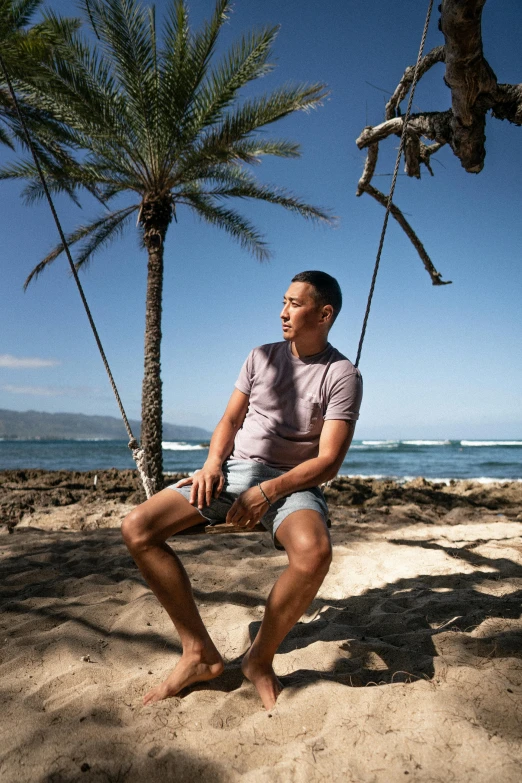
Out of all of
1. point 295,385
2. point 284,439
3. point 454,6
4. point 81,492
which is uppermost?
point 454,6

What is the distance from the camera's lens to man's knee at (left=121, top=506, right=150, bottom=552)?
2012mm

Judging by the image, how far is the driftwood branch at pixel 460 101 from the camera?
2.26 meters

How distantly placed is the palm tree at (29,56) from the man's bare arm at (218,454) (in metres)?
5.69

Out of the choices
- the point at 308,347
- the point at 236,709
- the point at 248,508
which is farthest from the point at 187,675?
the point at 308,347

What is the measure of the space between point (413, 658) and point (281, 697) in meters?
0.66

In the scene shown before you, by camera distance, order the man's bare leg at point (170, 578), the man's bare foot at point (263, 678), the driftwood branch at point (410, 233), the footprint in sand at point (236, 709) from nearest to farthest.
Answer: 1. the footprint in sand at point (236, 709)
2. the man's bare foot at point (263, 678)
3. the man's bare leg at point (170, 578)
4. the driftwood branch at point (410, 233)

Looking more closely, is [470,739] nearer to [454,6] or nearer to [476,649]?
[476,649]

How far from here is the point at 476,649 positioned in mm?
2186

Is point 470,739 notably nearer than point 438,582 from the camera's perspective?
Yes

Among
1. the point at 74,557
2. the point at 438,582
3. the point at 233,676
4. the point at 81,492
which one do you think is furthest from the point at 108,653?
the point at 81,492

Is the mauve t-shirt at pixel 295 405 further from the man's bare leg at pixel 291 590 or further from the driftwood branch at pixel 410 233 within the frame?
the driftwood branch at pixel 410 233

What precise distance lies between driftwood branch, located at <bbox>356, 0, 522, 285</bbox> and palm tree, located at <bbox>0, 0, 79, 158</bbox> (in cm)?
485

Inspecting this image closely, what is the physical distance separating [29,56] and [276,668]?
8.03 metres

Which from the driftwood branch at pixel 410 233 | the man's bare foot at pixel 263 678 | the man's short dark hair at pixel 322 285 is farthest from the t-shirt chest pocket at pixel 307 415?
the driftwood branch at pixel 410 233
